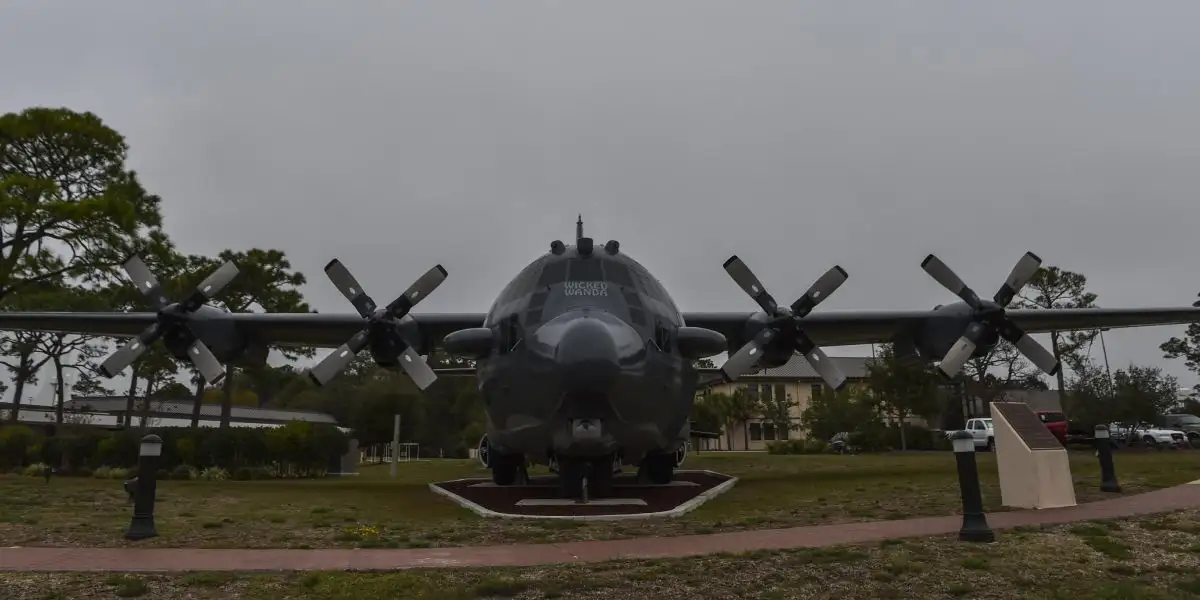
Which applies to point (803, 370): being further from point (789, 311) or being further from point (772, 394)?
point (789, 311)

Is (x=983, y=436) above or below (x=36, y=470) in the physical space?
above

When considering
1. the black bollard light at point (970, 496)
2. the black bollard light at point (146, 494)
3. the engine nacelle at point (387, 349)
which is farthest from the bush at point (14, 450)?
the black bollard light at point (970, 496)

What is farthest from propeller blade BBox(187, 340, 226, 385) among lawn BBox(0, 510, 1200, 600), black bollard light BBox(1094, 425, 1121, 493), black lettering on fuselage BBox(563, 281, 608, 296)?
black bollard light BBox(1094, 425, 1121, 493)

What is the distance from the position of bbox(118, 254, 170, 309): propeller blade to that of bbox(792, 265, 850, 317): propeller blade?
14.9 m

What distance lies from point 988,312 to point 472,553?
1344cm

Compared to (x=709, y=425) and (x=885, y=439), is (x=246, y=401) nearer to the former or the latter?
(x=709, y=425)

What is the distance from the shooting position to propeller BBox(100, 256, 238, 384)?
1635cm

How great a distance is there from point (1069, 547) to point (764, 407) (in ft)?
209

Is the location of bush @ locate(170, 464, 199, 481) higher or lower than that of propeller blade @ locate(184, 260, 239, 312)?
lower

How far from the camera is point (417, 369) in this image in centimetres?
1599

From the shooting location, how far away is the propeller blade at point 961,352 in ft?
51.9

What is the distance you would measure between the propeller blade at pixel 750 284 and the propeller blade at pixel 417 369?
7.17 meters

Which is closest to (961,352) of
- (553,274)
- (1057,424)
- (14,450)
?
(553,274)

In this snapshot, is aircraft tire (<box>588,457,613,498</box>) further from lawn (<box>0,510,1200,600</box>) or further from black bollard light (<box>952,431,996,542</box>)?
black bollard light (<box>952,431,996,542</box>)
